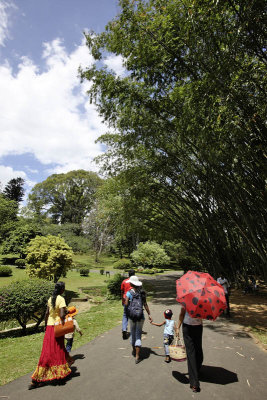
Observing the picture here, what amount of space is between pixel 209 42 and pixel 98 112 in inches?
213

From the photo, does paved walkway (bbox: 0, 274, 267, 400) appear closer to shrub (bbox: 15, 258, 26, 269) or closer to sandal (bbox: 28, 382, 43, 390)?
sandal (bbox: 28, 382, 43, 390)

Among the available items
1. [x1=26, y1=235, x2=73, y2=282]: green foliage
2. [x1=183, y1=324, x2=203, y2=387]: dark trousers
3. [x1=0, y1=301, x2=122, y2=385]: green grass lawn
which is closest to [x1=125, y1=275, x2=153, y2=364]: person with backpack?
[x1=183, y1=324, x2=203, y2=387]: dark trousers

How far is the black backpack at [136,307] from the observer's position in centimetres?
469

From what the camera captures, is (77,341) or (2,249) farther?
(2,249)

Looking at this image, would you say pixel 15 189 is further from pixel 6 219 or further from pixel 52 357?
pixel 52 357

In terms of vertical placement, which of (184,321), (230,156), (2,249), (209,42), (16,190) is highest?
(16,190)

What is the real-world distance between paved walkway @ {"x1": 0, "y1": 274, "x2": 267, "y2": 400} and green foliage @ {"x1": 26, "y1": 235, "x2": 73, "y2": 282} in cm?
915

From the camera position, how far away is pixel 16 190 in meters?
52.2

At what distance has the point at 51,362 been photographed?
381 centimetres

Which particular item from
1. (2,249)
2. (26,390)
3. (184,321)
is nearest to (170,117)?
(184,321)

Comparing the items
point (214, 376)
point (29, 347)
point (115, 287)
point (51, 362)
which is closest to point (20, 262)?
point (115, 287)

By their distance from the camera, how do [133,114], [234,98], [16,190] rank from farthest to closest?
1. [16,190]
2. [133,114]
3. [234,98]

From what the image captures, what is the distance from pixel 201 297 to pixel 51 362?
273 centimetres

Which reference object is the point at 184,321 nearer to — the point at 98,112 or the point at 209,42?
the point at 209,42
